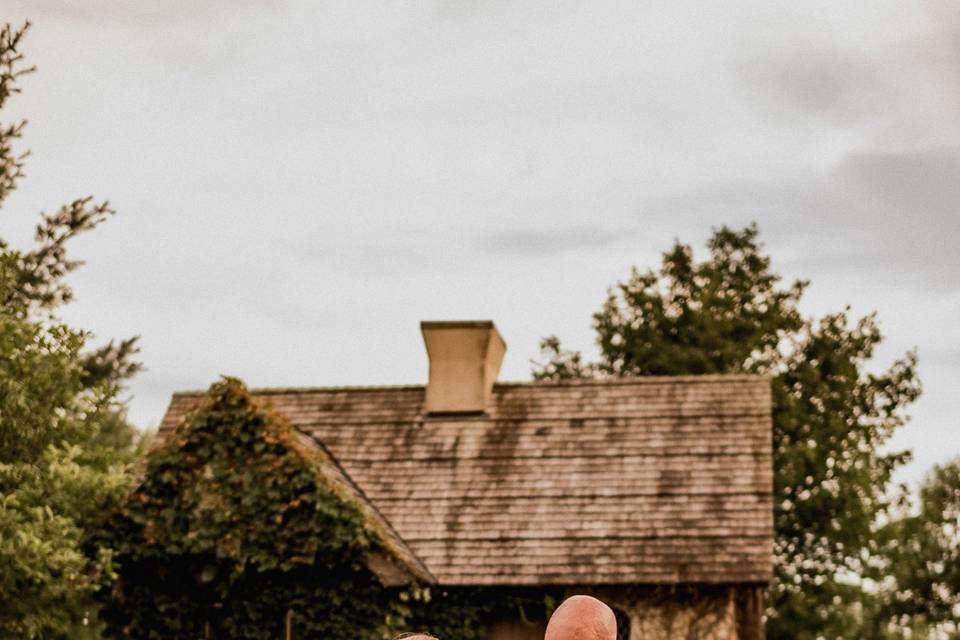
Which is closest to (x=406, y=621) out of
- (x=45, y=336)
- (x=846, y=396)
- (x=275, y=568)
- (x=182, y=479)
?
(x=275, y=568)

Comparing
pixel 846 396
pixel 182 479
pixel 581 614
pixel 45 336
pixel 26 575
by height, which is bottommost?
pixel 581 614

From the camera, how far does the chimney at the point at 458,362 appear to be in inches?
849

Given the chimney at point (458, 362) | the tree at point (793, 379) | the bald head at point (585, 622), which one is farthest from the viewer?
the tree at point (793, 379)

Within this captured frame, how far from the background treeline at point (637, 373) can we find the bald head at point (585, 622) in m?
11.8

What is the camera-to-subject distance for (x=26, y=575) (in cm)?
1427

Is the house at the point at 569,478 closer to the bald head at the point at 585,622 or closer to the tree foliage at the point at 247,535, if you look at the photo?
the tree foliage at the point at 247,535

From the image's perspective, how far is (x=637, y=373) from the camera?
3412 cm

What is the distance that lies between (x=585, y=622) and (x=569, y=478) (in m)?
16.8

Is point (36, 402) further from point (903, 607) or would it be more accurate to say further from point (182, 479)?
point (903, 607)

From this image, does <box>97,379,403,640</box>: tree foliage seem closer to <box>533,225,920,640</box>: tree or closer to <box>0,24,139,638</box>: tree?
<box>0,24,139,638</box>: tree

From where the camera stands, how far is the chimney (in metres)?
21.6

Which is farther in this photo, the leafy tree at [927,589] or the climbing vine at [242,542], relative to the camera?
the leafy tree at [927,589]

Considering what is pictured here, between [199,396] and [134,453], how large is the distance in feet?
13.2

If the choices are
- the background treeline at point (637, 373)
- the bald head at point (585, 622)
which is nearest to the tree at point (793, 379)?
the background treeline at point (637, 373)
